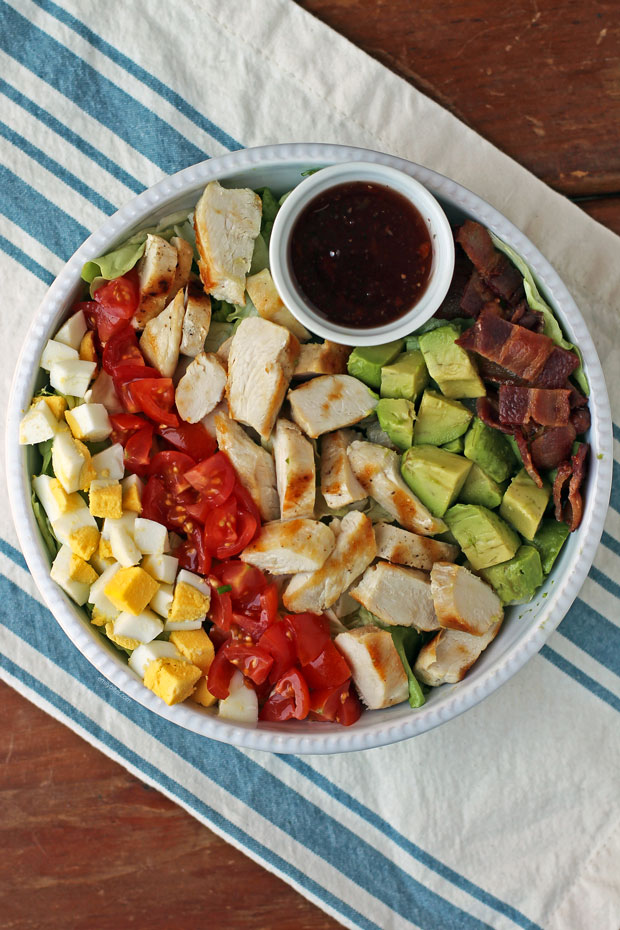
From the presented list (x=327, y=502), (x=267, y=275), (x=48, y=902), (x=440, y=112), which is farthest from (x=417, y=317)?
(x=48, y=902)

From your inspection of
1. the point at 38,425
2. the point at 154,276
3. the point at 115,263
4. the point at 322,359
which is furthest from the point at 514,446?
the point at 38,425

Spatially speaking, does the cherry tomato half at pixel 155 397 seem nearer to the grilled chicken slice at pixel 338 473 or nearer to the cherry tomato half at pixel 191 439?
the cherry tomato half at pixel 191 439

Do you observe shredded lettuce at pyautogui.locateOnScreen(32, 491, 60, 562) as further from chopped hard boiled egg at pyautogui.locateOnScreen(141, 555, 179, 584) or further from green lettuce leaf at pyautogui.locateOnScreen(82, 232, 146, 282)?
green lettuce leaf at pyautogui.locateOnScreen(82, 232, 146, 282)

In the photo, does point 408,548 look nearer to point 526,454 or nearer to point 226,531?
point 526,454

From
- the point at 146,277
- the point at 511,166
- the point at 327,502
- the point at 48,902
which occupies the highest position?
the point at 511,166

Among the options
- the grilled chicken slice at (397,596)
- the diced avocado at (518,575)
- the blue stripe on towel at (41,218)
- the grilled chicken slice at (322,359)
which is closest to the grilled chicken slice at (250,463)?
the grilled chicken slice at (322,359)

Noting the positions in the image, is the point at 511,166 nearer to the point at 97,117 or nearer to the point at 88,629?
the point at 97,117
